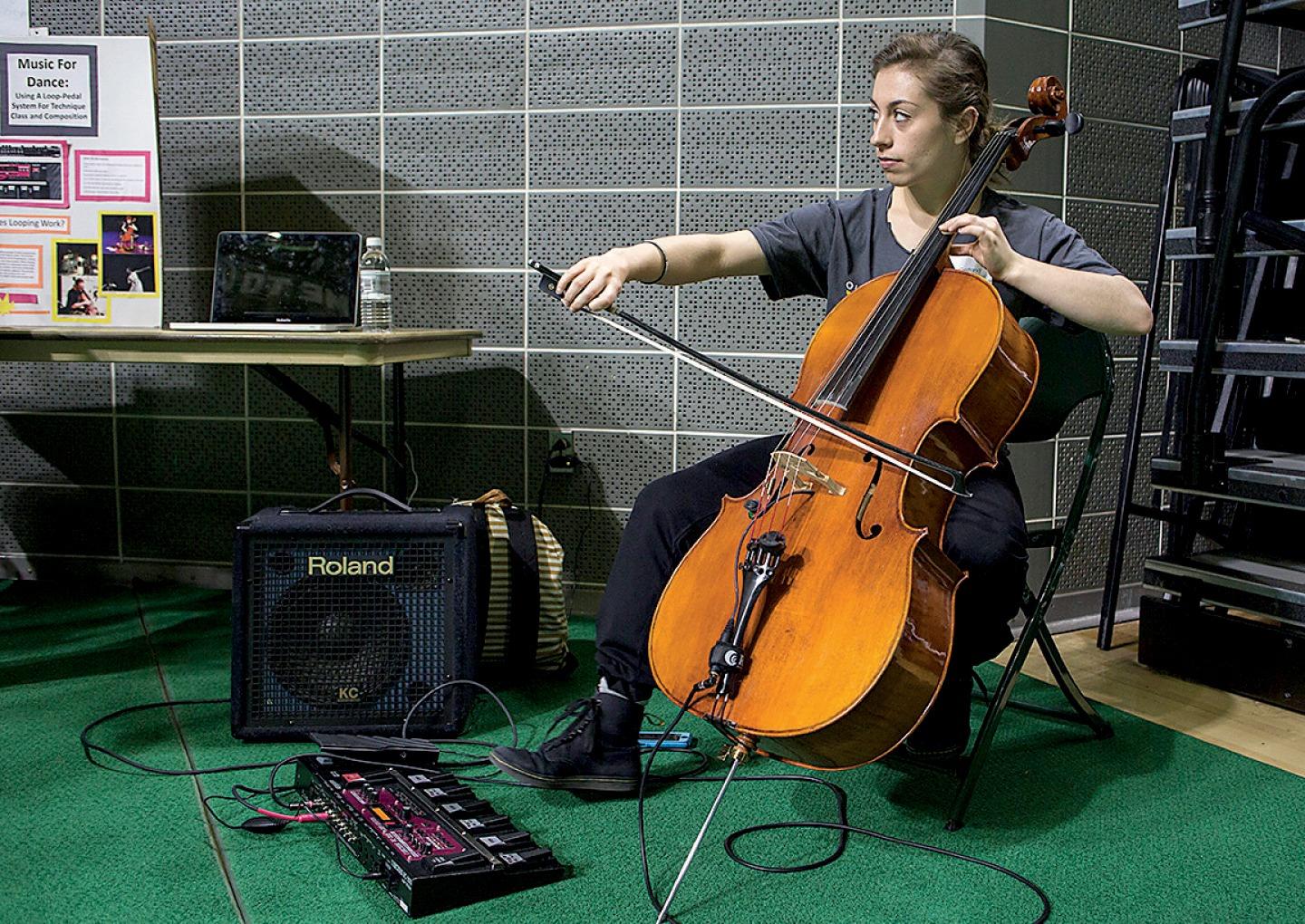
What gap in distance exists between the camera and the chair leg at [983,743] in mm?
1780

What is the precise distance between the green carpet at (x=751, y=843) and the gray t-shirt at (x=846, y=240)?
0.81m

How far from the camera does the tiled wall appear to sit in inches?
112

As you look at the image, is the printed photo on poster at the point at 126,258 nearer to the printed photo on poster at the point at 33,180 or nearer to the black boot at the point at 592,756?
the printed photo on poster at the point at 33,180

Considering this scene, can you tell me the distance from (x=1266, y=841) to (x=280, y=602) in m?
1.66

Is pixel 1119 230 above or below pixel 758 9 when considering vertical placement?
below

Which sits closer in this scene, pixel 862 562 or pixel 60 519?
pixel 862 562

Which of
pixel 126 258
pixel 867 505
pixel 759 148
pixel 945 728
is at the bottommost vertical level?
pixel 945 728

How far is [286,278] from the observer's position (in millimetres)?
2736

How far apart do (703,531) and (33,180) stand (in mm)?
1899

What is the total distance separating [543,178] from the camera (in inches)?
118

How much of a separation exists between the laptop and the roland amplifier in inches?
29.5

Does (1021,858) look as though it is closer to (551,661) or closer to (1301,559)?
(551,661)

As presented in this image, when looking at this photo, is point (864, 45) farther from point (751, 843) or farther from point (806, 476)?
point (751, 843)

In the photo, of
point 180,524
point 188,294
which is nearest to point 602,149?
point 188,294
